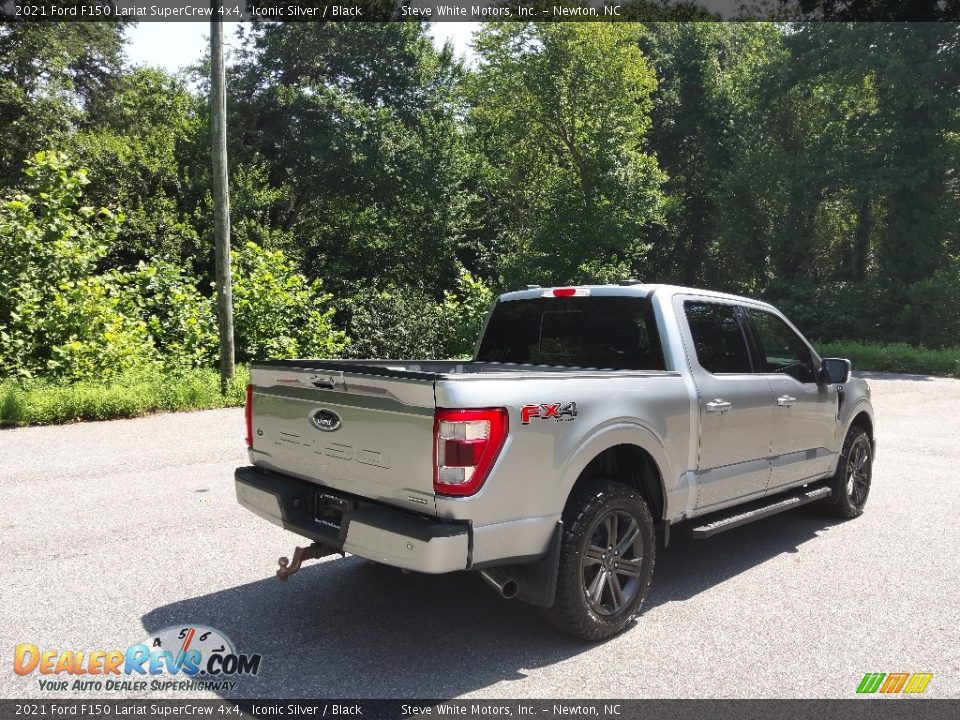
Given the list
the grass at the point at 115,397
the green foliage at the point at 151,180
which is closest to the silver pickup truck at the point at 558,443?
the grass at the point at 115,397

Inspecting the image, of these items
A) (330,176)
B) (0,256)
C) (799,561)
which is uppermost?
(330,176)

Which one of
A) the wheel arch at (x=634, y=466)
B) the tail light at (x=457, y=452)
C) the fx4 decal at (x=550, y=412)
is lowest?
the wheel arch at (x=634, y=466)

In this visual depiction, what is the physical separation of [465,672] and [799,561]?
2946mm

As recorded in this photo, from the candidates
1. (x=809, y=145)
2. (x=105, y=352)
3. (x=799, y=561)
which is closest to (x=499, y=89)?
(x=809, y=145)

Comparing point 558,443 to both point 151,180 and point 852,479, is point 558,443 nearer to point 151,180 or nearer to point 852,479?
point 852,479

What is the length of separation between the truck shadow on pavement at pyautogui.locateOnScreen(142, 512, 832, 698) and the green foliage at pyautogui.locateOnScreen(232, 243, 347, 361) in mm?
11071

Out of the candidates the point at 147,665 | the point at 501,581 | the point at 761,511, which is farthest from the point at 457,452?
the point at 761,511

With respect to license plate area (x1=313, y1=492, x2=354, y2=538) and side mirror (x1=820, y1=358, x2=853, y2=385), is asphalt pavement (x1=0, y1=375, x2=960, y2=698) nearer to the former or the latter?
license plate area (x1=313, y1=492, x2=354, y2=538)

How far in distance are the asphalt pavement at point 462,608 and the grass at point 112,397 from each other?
4.30 meters

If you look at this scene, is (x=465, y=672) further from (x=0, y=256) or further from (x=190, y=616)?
(x=0, y=256)

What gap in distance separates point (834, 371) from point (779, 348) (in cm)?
48

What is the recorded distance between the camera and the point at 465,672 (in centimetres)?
359

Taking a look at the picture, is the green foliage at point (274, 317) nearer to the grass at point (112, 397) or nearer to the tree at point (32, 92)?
the grass at point (112, 397)

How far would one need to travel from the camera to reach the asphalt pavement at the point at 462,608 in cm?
353
